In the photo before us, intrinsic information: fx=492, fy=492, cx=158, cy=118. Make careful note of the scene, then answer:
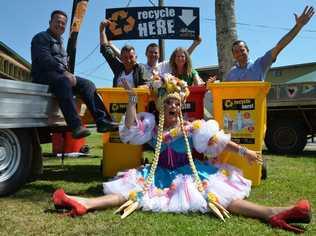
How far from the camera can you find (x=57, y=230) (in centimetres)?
355

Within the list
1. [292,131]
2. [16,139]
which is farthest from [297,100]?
[16,139]

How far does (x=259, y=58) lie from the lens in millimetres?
5719

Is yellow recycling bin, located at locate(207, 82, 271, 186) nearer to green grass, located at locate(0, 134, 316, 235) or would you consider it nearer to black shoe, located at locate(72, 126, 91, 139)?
green grass, located at locate(0, 134, 316, 235)

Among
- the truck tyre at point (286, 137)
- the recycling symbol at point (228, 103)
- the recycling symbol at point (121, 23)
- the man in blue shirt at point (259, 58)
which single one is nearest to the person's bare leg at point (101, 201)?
the recycling symbol at point (228, 103)

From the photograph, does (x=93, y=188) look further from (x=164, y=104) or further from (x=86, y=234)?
(x=86, y=234)

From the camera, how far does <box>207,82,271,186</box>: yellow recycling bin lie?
536cm

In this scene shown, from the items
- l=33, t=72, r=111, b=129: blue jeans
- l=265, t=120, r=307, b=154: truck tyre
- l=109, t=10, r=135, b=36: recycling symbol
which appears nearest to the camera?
l=33, t=72, r=111, b=129: blue jeans

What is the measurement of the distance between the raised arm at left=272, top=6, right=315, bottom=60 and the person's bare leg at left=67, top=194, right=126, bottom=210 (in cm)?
258

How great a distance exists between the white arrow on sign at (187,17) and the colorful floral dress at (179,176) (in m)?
5.85

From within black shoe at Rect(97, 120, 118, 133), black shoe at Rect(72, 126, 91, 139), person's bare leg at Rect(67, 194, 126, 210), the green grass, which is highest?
black shoe at Rect(97, 120, 118, 133)

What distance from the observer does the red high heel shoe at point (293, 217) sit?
3568 millimetres

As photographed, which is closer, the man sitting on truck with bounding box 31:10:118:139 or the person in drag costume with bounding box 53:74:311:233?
the person in drag costume with bounding box 53:74:311:233

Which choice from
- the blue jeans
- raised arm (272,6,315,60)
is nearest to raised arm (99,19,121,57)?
the blue jeans

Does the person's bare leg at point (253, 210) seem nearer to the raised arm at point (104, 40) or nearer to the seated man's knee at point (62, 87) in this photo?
the seated man's knee at point (62, 87)
